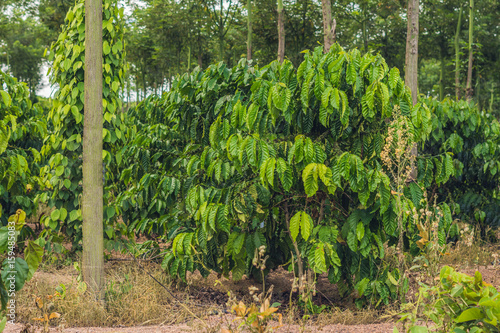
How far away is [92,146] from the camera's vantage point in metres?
3.80

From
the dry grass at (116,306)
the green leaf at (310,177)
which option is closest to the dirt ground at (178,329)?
the dry grass at (116,306)

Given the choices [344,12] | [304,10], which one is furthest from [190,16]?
[344,12]

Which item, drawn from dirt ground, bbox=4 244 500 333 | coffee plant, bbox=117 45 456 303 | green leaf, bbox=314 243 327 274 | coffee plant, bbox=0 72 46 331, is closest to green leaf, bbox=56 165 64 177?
coffee plant, bbox=0 72 46 331

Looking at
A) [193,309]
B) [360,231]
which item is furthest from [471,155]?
[193,309]

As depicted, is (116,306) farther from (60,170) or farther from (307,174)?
(307,174)

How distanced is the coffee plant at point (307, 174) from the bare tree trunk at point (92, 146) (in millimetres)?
750

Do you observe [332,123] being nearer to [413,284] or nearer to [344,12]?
[413,284]

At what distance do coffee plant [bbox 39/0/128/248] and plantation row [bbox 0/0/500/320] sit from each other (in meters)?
0.02

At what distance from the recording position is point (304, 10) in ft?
55.2

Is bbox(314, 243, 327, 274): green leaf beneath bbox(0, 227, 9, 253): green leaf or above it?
beneath

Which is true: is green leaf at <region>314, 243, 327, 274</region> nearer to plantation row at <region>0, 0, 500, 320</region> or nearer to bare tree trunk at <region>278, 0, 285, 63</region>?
plantation row at <region>0, 0, 500, 320</region>

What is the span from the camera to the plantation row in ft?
11.2

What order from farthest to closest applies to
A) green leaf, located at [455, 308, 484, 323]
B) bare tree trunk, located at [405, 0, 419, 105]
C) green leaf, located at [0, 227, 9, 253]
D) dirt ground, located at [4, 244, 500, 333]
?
bare tree trunk, located at [405, 0, 419, 105] < dirt ground, located at [4, 244, 500, 333] < green leaf, located at [455, 308, 484, 323] < green leaf, located at [0, 227, 9, 253]

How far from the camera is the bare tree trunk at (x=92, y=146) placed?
3.79 m
